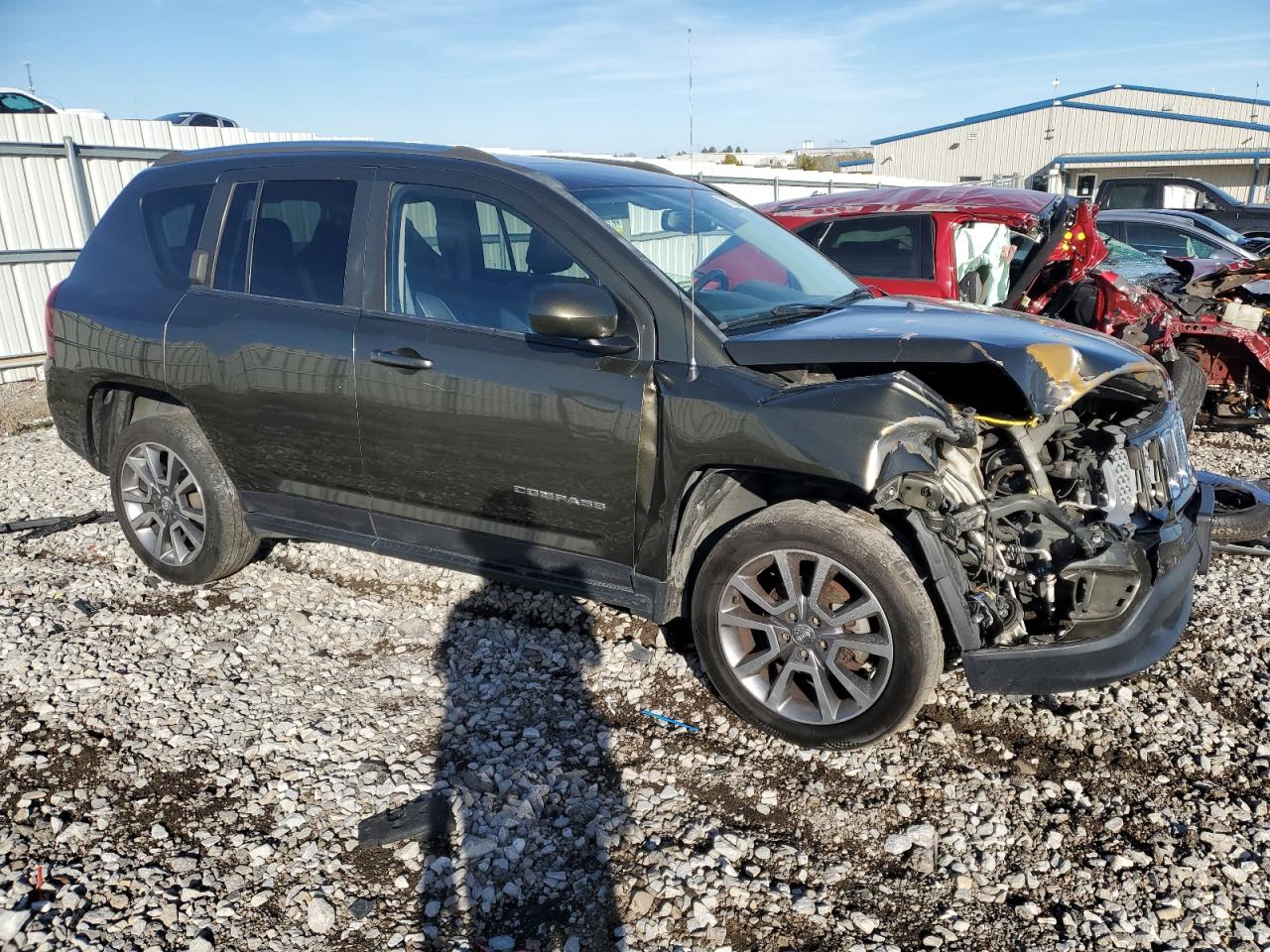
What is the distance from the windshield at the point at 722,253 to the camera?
3.55 meters

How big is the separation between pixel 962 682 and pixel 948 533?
3.37 feet

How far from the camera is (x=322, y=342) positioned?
3.88m

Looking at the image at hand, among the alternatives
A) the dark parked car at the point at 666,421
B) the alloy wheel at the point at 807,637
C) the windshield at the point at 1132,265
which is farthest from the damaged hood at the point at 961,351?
the windshield at the point at 1132,265

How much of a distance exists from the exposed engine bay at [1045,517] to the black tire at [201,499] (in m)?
3.13

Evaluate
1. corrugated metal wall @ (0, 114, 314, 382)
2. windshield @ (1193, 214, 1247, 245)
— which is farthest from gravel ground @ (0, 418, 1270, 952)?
windshield @ (1193, 214, 1247, 245)

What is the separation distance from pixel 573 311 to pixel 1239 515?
3370 millimetres

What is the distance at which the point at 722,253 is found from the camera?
3.96m

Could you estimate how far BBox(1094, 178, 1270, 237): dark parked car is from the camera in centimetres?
1727

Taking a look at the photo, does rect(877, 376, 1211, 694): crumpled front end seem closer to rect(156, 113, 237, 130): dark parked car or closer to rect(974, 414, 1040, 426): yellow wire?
rect(974, 414, 1040, 426): yellow wire

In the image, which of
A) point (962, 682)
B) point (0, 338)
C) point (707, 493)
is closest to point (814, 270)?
point (707, 493)

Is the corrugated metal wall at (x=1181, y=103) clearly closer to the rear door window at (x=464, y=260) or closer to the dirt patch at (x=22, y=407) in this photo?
the dirt patch at (x=22, y=407)

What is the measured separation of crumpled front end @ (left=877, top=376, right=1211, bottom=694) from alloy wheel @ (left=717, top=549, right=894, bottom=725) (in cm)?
28

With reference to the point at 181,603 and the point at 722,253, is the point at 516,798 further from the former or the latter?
the point at 181,603

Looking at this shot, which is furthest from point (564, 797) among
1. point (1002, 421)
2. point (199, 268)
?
point (199, 268)
